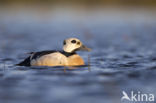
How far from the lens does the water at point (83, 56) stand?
7000mm

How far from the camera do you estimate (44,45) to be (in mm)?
15461

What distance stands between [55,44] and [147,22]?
8.90 meters

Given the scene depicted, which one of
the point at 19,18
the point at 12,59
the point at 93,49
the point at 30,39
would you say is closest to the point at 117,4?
the point at 19,18

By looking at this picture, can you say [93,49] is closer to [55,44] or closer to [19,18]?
[55,44]

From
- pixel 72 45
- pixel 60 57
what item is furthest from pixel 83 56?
pixel 60 57

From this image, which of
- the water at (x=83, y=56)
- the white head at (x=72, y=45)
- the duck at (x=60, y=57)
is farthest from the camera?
the white head at (x=72, y=45)

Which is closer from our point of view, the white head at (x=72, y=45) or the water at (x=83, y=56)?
the water at (x=83, y=56)

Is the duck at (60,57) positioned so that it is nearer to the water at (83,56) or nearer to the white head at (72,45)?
the white head at (72,45)

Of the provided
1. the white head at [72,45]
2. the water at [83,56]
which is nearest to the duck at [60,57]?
the white head at [72,45]

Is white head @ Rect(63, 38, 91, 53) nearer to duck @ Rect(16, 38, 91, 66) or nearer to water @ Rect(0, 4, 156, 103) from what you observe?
duck @ Rect(16, 38, 91, 66)

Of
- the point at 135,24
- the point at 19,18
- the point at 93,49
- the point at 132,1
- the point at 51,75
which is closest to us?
the point at 51,75

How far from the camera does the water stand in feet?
23.0

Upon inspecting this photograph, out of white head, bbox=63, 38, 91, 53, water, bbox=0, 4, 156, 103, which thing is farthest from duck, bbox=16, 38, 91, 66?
water, bbox=0, 4, 156, 103

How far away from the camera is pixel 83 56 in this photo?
1279cm
